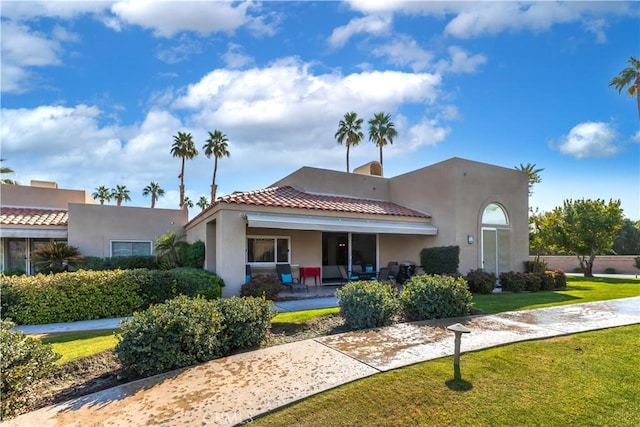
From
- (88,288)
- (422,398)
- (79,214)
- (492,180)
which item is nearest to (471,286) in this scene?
(492,180)

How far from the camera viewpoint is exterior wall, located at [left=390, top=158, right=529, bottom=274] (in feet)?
74.6

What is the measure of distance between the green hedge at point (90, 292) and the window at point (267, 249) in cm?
580

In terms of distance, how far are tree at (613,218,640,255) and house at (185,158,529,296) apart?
46.2 m

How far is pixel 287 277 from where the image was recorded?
21.1 metres

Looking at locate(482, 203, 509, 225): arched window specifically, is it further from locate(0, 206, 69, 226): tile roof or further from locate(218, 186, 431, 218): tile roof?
locate(0, 206, 69, 226): tile roof

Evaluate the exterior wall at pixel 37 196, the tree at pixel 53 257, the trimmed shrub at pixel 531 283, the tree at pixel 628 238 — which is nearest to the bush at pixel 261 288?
the trimmed shrub at pixel 531 283

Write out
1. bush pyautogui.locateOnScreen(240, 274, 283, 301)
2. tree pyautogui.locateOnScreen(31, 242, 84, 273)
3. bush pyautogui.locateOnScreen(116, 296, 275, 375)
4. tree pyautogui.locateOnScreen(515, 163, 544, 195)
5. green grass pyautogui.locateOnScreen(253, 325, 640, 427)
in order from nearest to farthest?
1. green grass pyautogui.locateOnScreen(253, 325, 640, 427)
2. bush pyautogui.locateOnScreen(116, 296, 275, 375)
3. bush pyautogui.locateOnScreen(240, 274, 283, 301)
4. tree pyautogui.locateOnScreen(31, 242, 84, 273)
5. tree pyautogui.locateOnScreen(515, 163, 544, 195)

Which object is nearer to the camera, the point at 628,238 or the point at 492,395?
the point at 492,395

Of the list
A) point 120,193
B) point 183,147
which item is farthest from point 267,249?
point 120,193

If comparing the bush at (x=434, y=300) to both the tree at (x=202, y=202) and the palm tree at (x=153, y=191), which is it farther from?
the palm tree at (x=153, y=191)

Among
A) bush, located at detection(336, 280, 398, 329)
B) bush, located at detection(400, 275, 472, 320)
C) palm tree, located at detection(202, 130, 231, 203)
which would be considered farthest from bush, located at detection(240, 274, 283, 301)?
palm tree, located at detection(202, 130, 231, 203)

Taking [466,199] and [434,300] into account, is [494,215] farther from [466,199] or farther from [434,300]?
[434,300]

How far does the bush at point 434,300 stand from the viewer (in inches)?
456

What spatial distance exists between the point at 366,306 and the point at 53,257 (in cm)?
2312
